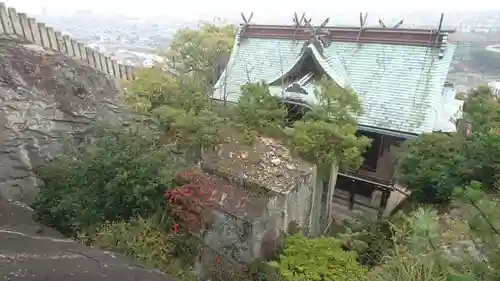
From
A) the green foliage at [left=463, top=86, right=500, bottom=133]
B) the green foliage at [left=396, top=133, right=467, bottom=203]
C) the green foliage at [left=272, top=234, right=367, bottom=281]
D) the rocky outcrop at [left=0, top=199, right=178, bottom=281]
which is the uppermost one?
the green foliage at [left=463, top=86, right=500, bottom=133]

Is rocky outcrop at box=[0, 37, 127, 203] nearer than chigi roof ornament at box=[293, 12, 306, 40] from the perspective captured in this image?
Yes

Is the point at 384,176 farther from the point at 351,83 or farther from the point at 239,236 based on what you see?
the point at 239,236

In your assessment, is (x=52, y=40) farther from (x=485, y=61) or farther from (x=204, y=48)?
(x=485, y=61)

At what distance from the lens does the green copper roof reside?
12.3m

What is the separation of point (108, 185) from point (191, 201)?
1.66 metres

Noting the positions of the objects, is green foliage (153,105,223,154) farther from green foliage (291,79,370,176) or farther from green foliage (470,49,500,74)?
green foliage (470,49,500,74)

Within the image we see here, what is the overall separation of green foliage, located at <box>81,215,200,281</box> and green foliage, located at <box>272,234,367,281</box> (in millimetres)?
2005

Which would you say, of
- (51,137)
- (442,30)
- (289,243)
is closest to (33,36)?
(51,137)

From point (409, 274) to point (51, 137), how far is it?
8.74 m

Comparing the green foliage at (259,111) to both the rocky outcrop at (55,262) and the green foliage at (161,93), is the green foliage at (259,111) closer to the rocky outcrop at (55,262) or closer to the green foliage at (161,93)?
the green foliage at (161,93)

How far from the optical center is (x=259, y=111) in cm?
Result: 1028

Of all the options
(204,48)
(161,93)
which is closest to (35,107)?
(161,93)

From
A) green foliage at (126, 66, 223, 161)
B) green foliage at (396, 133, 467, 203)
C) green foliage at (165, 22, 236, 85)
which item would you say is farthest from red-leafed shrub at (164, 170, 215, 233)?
green foliage at (165, 22, 236, 85)

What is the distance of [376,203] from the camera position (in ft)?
43.1
